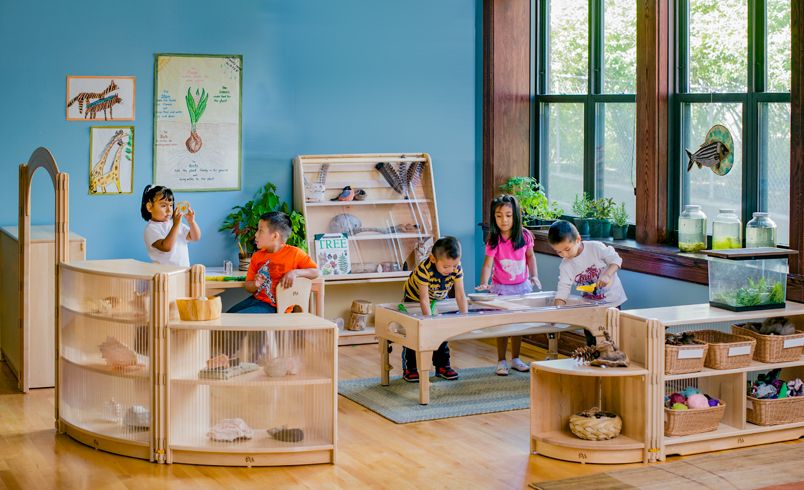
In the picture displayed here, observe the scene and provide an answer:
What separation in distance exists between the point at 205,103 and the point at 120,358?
3214 mm

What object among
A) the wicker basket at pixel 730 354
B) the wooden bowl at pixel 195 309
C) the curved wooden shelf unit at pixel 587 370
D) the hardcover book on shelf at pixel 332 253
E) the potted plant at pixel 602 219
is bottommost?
the curved wooden shelf unit at pixel 587 370

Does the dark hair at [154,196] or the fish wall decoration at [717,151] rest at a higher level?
the fish wall decoration at [717,151]

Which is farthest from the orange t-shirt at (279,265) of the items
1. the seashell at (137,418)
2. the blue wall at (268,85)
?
the blue wall at (268,85)

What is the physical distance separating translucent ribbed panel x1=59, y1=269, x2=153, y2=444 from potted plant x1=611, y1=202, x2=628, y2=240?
4036mm

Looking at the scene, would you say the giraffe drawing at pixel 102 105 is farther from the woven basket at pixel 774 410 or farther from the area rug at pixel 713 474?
the woven basket at pixel 774 410

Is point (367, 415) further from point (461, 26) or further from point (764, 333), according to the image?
point (461, 26)

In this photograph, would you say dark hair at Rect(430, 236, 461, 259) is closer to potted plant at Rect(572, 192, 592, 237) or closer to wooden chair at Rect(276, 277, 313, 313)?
wooden chair at Rect(276, 277, 313, 313)

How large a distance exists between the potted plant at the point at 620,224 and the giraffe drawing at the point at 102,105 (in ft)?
12.6

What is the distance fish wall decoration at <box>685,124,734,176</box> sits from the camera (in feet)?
25.1

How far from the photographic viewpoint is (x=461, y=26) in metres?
9.51

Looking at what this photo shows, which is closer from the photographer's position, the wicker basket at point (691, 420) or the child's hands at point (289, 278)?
the wicker basket at point (691, 420)

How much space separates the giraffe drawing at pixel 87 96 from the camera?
27.1ft

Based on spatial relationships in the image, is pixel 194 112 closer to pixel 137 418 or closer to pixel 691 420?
pixel 137 418

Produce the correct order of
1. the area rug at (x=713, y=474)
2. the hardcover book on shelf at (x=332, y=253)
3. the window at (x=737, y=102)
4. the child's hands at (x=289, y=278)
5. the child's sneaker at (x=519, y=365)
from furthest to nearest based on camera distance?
the hardcover book on shelf at (x=332, y=253) < the child's sneaker at (x=519, y=365) < the window at (x=737, y=102) < the child's hands at (x=289, y=278) < the area rug at (x=713, y=474)
